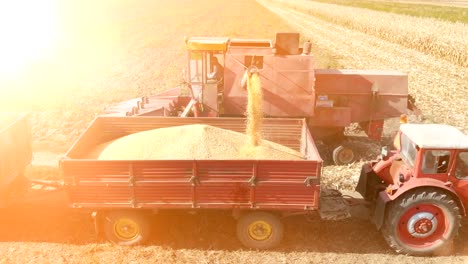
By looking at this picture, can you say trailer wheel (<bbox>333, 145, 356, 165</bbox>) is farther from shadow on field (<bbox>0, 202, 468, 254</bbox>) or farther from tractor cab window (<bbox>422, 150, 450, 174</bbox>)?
tractor cab window (<bbox>422, 150, 450, 174</bbox>)

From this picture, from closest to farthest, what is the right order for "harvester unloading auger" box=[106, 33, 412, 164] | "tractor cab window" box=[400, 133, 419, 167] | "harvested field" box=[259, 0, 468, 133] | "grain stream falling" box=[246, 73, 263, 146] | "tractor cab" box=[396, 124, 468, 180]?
"tractor cab" box=[396, 124, 468, 180], "tractor cab window" box=[400, 133, 419, 167], "grain stream falling" box=[246, 73, 263, 146], "harvester unloading auger" box=[106, 33, 412, 164], "harvested field" box=[259, 0, 468, 133]

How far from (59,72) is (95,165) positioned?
1560 centimetres

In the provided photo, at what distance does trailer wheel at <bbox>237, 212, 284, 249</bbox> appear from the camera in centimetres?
733

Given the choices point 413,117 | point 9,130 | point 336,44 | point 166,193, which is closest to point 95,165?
point 166,193

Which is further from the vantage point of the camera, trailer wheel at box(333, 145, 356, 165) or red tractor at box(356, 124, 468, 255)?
trailer wheel at box(333, 145, 356, 165)

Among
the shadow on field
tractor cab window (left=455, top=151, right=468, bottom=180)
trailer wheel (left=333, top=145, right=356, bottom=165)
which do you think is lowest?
the shadow on field

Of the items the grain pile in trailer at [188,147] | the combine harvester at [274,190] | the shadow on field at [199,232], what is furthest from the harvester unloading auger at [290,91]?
the shadow on field at [199,232]

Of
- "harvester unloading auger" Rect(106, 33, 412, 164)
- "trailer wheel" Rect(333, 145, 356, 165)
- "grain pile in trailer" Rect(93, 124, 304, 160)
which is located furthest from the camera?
"trailer wheel" Rect(333, 145, 356, 165)

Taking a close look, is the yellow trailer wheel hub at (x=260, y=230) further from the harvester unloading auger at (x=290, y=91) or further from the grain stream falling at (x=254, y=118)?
the harvester unloading auger at (x=290, y=91)

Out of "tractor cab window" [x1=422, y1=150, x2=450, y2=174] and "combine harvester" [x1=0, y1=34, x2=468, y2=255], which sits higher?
"tractor cab window" [x1=422, y1=150, x2=450, y2=174]

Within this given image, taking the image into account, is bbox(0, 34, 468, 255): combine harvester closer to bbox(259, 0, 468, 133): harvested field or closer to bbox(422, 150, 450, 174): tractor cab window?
bbox(422, 150, 450, 174): tractor cab window

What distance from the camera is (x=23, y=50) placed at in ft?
86.1

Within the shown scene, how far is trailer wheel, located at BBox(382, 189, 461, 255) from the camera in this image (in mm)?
7031

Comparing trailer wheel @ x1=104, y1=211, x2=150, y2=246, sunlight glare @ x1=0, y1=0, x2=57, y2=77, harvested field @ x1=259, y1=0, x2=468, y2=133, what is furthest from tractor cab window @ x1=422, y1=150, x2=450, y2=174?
sunlight glare @ x1=0, y1=0, x2=57, y2=77
